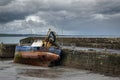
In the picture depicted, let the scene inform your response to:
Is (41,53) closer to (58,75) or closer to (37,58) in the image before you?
(37,58)

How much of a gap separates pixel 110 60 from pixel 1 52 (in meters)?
26.3

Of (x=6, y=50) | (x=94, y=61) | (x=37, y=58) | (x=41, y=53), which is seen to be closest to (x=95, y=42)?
(x=6, y=50)

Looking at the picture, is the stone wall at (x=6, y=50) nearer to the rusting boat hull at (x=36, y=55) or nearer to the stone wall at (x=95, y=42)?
the rusting boat hull at (x=36, y=55)

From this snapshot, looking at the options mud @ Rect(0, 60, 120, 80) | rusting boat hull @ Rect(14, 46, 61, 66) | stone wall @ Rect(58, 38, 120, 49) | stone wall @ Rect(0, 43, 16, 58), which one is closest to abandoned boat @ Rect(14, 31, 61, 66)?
rusting boat hull @ Rect(14, 46, 61, 66)

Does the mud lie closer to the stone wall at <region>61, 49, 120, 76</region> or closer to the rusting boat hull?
the stone wall at <region>61, 49, 120, 76</region>

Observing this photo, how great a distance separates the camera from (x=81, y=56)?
34.1 metres

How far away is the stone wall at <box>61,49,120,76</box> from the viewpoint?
29.4 m

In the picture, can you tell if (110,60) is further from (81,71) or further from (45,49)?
(45,49)


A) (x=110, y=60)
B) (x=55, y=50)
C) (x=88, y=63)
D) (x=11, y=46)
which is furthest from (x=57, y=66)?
(x=11, y=46)

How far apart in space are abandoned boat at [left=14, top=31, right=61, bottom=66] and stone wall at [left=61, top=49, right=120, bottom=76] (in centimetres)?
131

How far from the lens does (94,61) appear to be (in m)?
31.9

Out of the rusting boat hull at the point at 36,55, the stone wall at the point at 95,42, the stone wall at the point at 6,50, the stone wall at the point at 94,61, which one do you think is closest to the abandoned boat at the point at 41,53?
the rusting boat hull at the point at 36,55

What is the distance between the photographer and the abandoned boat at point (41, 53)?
35906 millimetres

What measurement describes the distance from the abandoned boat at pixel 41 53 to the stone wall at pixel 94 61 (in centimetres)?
131
